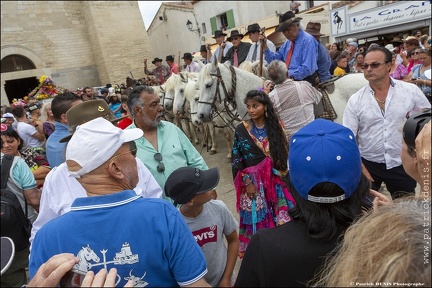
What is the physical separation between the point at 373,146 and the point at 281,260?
224cm

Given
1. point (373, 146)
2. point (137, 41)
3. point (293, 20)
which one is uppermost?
point (137, 41)

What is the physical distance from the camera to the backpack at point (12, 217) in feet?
8.00

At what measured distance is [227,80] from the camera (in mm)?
4973

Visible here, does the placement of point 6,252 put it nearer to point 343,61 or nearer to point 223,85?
point 223,85

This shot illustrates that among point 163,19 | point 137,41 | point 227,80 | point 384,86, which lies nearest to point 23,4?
point 137,41

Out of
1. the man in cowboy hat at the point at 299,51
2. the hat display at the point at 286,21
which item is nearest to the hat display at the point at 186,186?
the man in cowboy hat at the point at 299,51

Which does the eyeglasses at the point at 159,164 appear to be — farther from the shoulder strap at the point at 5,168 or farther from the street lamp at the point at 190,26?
the street lamp at the point at 190,26

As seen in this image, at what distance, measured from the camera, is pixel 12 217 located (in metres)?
2.48

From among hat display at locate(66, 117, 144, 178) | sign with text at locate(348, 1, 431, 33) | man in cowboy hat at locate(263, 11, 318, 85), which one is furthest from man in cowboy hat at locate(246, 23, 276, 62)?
sign with text at locate(348, 1, 431, 33)

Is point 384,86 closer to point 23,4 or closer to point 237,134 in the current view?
point 237,134

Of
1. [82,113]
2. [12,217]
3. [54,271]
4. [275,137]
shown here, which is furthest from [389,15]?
[54,271]

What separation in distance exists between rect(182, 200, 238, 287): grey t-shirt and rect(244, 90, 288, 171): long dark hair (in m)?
1.03

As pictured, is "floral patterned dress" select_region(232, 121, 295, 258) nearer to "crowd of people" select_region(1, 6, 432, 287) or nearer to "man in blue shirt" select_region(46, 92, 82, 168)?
"crowd of people" select_region(1, 6, 432, 287)

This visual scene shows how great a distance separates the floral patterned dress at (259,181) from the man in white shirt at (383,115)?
33.0 inches
